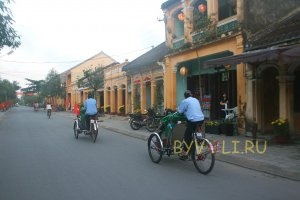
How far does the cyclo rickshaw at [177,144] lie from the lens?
8.34 metres

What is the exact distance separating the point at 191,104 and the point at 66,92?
61395 mm

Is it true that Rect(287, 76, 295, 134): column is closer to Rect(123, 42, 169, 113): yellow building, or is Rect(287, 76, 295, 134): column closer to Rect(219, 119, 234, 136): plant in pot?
Rect(219, 119, 234, 136): plant in pot

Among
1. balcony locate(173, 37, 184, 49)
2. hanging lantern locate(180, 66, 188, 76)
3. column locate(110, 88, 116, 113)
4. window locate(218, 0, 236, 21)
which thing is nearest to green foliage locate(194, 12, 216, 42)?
A: window locate(218, 0, 236, 21)

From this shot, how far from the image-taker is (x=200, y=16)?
675 inches

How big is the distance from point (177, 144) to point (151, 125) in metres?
9.74

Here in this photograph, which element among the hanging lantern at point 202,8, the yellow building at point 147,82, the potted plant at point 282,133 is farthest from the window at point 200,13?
the potted plant at point 282,133

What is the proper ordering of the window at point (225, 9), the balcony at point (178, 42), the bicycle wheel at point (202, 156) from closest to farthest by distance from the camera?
the bicycle wheel at point (202, 156) → the window at point (225, 9) → the balcony at point (178, 42)

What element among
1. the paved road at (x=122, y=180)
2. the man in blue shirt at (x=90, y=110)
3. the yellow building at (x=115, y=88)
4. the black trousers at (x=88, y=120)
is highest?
the yellow building at (x=115, y=88)

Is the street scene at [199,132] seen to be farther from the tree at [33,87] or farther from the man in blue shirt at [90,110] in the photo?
the tree at [33,87]

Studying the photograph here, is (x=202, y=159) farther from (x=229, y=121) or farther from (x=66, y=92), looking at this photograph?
(x=66, y=92)

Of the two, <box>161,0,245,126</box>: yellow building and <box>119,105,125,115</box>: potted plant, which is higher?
<box>161,0,245,126</box>: yellow building

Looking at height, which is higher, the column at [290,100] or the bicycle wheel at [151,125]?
the column at [290,100]

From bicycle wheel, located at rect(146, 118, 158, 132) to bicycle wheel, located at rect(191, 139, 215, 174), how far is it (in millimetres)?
10274

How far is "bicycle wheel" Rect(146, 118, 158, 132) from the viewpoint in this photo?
1889 cm
